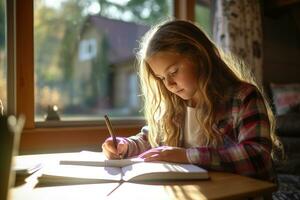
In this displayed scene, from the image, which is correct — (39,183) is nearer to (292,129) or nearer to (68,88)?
(68,88)

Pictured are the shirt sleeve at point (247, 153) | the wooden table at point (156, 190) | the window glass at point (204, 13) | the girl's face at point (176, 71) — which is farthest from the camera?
the window glass at point (204, 13)

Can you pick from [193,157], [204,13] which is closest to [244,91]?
[193,157]

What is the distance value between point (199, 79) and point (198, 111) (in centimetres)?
10

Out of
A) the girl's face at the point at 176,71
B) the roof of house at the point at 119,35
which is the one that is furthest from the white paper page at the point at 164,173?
the roof of house at the point at 119,35

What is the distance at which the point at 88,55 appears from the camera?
2.32 meters

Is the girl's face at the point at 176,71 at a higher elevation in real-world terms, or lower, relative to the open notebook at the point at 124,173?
higher

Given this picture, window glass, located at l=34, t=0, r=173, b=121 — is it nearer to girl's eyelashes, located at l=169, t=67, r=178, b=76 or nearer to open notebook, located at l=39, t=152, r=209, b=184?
girl's eyelashes, located at l=169, t=67, r=178, b=76

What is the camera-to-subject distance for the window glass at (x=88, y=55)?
2059 mm

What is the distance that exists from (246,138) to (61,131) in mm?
1298

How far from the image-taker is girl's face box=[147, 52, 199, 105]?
42.1 inches

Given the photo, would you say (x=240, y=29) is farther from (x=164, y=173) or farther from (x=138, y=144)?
(x=164, y=173)

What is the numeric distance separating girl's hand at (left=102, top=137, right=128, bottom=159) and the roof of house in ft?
4.62

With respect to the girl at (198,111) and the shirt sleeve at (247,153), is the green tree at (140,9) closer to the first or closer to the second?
the girl at (198,111)

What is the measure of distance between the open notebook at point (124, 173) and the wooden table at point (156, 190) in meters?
0.02
